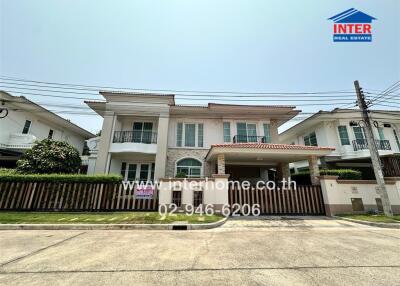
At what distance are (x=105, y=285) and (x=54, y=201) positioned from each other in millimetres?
9297

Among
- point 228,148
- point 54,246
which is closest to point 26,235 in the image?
point 54,246

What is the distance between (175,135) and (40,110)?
13137 mm

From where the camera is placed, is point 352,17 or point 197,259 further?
point 352,17

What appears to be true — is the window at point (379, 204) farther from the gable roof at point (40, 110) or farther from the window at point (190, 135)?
the gable roof at point (40, 110)

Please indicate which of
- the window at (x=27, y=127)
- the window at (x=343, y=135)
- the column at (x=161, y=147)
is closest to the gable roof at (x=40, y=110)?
the window at (x=27, y=127)

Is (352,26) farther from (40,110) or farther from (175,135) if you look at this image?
(40,110)

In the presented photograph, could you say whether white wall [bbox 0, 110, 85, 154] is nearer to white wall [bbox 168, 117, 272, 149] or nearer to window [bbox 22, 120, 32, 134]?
window [bbox 22, 120, 32, 134]

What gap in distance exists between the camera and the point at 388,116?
54.3ft

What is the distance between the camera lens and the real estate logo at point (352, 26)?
9547mm

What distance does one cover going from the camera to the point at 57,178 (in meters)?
9.51

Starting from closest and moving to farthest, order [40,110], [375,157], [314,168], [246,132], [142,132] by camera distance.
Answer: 1. [375,157]
2. [314,168]
3. [246,132]
4. [142,132]
5. [40,110]

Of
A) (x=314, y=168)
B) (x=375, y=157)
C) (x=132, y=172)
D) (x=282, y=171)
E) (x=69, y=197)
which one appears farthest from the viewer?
(x=132, y=172)

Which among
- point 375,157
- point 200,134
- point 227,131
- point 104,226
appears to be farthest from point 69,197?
point 375,157

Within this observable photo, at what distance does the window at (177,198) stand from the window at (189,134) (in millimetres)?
5409
